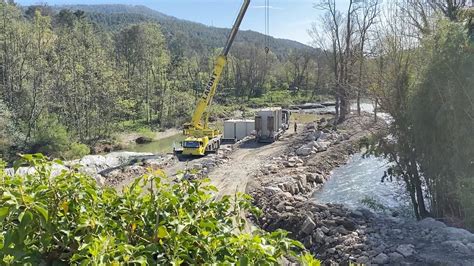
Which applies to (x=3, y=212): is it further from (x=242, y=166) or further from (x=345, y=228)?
(x=242, y=166)

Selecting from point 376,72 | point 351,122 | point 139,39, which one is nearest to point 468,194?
point 376,72

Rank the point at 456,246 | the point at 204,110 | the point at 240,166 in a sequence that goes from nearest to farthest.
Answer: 1. the point at 456,246
2. the point at 240,166
3. the point at 204,110

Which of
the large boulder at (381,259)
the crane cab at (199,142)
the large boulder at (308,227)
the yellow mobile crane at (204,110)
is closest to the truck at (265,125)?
the crane cab at (199,142)

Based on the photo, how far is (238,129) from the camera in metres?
26.2

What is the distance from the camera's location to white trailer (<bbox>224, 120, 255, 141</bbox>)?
25977 millimetres

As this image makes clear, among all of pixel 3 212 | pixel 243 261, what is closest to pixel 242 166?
pixel 243 261

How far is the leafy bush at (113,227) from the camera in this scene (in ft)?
4.28

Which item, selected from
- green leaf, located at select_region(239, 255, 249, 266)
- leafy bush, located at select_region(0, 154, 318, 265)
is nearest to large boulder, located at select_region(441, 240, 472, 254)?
leafy bush, located at select_region(0, 154, 318, 265)

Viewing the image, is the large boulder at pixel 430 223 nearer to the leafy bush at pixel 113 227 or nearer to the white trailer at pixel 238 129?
the leafy bush at pixel 113 227

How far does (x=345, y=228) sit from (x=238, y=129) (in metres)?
15.5

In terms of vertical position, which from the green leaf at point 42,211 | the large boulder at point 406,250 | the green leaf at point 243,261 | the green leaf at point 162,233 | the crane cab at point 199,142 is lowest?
the large boulder at point 406,250

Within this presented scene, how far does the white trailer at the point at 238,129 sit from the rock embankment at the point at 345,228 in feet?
25.3

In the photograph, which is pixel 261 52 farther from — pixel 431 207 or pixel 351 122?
pixel 431 207

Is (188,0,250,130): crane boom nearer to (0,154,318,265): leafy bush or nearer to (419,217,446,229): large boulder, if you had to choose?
(419,217,446,229): large boulder
